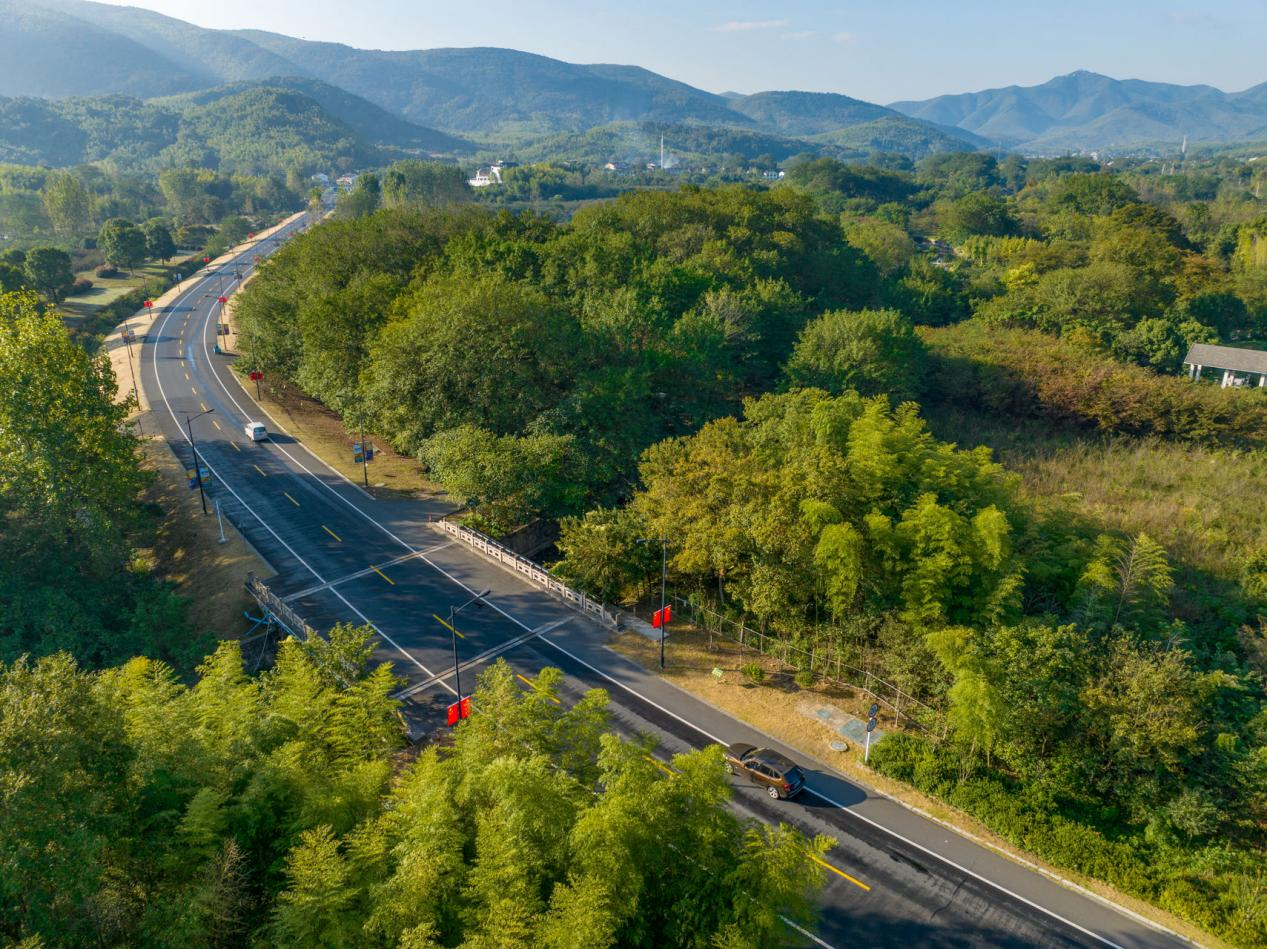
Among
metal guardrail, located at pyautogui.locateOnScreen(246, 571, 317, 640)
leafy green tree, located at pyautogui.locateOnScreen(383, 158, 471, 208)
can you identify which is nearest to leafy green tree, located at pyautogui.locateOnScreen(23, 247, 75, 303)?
leafy green tree, located at pyautogui.locateOnScreen(383, 158, 471, 208)

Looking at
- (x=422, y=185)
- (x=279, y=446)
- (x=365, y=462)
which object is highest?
(x=422, y=185)

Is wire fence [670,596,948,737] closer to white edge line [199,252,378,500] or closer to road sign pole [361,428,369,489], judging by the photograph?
road sign pole [361,428,369,489]

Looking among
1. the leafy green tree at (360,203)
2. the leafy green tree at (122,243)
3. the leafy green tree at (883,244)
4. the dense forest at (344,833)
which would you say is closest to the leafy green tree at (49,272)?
the leafy green tree at (122,243)

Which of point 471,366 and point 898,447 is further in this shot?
point 471,366

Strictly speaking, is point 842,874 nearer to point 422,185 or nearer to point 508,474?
point 508,474

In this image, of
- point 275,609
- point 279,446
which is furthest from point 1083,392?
point 279,446
